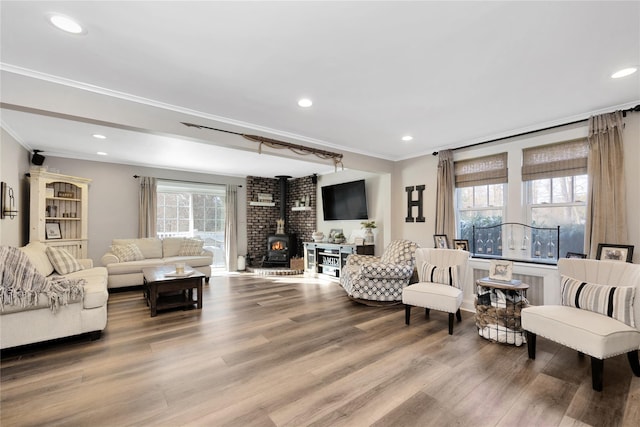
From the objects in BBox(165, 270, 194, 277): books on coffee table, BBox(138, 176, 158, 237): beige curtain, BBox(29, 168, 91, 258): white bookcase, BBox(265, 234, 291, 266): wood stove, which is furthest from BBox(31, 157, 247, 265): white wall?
BBox(265, 234, 291, 266): wood stove

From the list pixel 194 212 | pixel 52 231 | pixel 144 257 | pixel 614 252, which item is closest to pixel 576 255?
pixel 614 252

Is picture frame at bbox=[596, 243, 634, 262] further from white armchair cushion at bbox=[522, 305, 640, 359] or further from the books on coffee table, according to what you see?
the books on coffee table

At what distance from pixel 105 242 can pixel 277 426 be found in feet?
19.1

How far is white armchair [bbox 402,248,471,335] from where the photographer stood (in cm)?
312

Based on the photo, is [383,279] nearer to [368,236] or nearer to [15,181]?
[368,236]

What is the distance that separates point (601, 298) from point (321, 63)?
2.93 metres

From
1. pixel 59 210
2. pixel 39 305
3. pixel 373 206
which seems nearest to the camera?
pixel 39 305

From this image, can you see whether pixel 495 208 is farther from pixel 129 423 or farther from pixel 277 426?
pixel 129 423

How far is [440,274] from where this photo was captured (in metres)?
3.49

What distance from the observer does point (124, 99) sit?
2.66 m

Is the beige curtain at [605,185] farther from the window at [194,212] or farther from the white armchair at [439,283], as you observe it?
the window at [194,212]

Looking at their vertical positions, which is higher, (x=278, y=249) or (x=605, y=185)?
(x=605, y=185)

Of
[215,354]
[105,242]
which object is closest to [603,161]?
[215,354]

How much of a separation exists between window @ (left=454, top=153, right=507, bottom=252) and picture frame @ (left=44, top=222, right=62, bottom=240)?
672 cm
